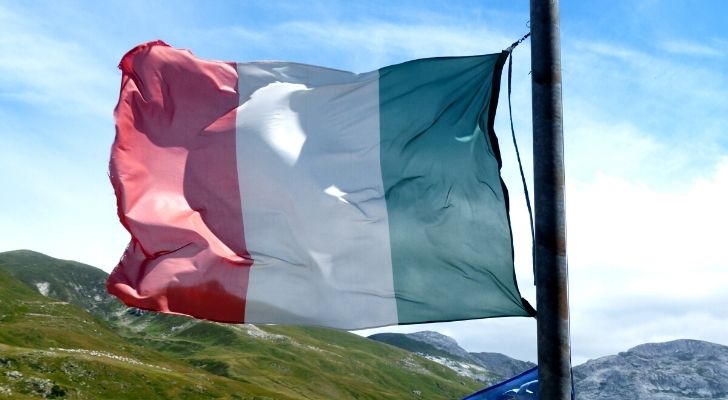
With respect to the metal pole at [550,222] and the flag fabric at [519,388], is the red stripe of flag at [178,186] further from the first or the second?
the metal pole at [550,222]

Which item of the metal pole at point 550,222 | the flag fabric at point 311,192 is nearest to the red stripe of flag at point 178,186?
the flag fabric at point 311,192

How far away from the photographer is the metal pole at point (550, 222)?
25.2 ft

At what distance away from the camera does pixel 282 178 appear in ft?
43.6

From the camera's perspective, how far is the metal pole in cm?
767

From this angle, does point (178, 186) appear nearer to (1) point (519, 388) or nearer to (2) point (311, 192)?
(2) point (311, 192)

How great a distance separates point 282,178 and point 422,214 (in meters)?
2.32

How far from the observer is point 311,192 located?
513 inches

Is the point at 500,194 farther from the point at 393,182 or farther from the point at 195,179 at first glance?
the point at 195,179

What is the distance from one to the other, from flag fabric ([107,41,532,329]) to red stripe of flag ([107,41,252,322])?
0.02m

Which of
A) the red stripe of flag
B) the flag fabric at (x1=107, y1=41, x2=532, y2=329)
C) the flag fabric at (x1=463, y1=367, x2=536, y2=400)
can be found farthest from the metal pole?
the red stripe of flag

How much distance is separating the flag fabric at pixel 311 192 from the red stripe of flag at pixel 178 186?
0.07 ft

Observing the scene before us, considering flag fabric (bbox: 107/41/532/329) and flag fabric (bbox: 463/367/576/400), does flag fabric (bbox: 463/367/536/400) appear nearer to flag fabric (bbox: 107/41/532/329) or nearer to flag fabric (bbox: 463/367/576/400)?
flag fabric (bbox: 463/367/576/400)

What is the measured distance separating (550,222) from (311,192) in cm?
575

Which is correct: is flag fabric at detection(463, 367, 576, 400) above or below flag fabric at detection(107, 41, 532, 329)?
below
